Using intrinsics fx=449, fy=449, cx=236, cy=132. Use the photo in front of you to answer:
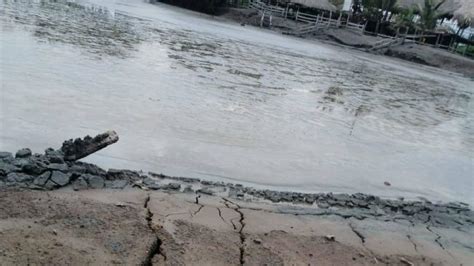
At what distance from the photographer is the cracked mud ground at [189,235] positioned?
11.5 feet

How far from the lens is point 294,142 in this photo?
849cm

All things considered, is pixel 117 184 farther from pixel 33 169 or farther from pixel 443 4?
pixel 443 4

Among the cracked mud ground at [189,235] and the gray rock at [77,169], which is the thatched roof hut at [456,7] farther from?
the gray rock at [77,169]

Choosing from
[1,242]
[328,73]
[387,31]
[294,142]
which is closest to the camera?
[1,242]

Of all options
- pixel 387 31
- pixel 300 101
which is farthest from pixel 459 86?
pixel 387 31

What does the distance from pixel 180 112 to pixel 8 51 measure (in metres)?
4.62

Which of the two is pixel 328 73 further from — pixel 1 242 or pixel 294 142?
pixel 1 242

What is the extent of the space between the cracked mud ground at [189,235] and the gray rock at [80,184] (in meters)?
0.12

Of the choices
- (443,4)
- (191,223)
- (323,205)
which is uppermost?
(443,4)

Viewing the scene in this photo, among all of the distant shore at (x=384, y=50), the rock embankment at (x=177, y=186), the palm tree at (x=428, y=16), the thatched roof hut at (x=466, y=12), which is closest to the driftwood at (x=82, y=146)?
the rock embankment at (x=177, y=186)

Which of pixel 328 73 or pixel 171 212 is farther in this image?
pixel 328 73

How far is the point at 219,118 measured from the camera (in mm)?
8875

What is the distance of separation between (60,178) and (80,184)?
21 centimetres

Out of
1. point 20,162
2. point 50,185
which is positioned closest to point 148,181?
point 50,185
